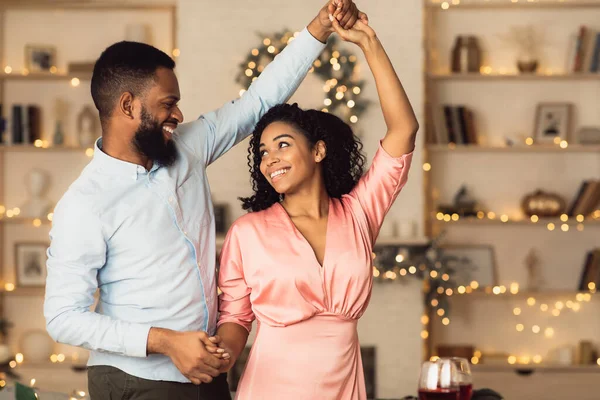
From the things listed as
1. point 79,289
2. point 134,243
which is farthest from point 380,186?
point 79,289

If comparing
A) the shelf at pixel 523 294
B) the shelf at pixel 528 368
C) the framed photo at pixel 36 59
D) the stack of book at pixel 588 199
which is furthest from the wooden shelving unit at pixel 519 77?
the framed photo at pixel 36 59

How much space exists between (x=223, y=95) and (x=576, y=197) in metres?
2.28

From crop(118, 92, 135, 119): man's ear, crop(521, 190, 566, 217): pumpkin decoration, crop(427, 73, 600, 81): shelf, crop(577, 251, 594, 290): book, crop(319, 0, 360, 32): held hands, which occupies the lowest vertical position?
crop(577, 251, 594, 290): book

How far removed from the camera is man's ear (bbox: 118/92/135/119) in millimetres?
2006

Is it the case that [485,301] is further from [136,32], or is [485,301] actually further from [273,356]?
[273,356]

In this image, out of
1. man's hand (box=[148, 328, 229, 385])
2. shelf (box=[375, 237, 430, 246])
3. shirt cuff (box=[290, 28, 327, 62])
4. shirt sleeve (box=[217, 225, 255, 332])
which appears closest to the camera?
man's hand (box=[148, 328, 229, 385])

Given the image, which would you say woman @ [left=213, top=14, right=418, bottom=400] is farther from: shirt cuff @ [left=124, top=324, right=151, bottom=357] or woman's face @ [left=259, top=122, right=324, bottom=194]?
shirt cuff @ [left=124, top=324, right=151, bottom=357]

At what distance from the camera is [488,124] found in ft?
17.1

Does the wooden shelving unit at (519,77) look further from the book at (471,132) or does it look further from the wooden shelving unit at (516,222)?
the wooden shelving unit at (516,222)

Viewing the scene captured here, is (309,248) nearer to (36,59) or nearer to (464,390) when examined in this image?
(464,390)

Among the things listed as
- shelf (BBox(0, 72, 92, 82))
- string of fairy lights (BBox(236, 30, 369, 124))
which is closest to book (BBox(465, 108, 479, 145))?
string of fairy lights (BBox(236, 30, 369, 124))

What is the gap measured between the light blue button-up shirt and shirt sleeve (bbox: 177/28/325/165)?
0.19 meters

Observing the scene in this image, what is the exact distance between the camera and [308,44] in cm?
229

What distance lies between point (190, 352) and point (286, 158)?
537 mm
